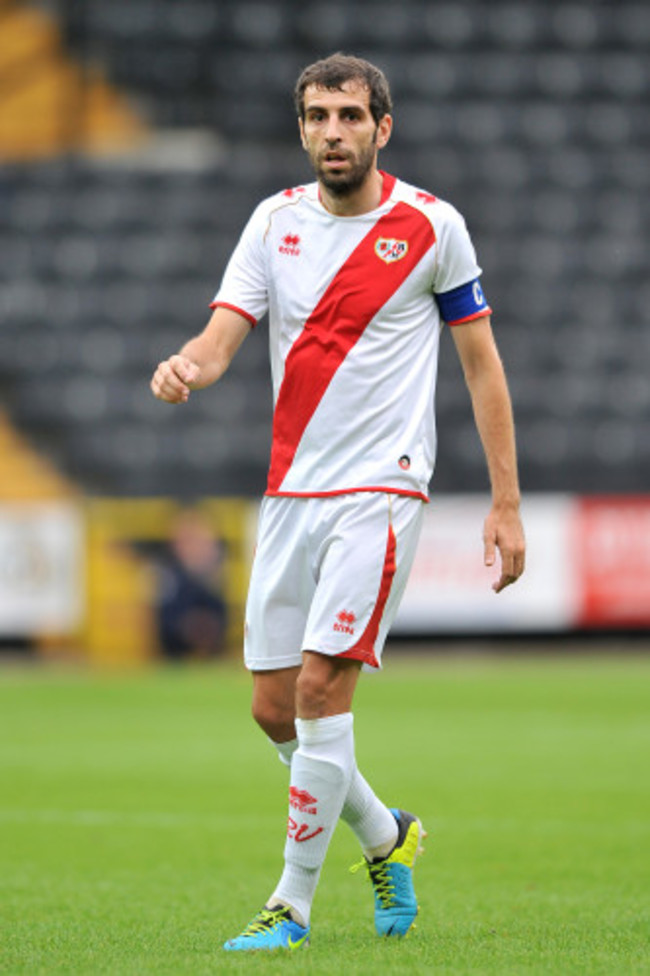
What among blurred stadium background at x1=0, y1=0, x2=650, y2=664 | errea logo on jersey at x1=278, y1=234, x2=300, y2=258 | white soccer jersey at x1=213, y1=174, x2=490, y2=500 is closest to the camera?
white soccer jersey at x1=213, y1=174, x2=490, y2=500

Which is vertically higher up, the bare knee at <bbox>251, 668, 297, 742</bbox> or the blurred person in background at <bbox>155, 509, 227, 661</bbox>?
the bare knee at <bbox>251, 668, 297, 742</bbox>

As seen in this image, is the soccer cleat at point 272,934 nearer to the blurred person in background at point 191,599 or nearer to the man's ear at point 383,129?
the man's ear at point 383,129

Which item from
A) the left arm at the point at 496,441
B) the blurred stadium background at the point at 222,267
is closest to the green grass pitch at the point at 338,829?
the left arm at the point at 496,441

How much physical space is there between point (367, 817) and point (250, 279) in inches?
59.1

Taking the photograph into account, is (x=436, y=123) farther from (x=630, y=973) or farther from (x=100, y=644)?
(x=630, y=973)

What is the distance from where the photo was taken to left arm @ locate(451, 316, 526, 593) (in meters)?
5.00

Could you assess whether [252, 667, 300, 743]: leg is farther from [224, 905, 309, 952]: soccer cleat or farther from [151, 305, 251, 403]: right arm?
[151, 305, 251, 403]: right arm

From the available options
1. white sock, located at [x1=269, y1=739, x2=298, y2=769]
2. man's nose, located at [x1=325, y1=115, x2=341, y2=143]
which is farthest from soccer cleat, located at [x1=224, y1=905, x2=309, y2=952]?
man's nose, located at [x1=325, y1=115, x2=341, y2=143]

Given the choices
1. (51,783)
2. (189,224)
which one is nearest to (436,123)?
(189,224)

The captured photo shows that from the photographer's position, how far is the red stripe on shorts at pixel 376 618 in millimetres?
4875

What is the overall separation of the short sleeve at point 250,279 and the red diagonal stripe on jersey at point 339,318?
180 mm

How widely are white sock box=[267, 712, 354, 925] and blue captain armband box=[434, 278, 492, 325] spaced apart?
110 centimetres

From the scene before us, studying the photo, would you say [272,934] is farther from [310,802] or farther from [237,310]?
[237,310]

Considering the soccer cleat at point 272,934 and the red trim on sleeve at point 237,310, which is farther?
the red trim on sleeve at point 237,310
